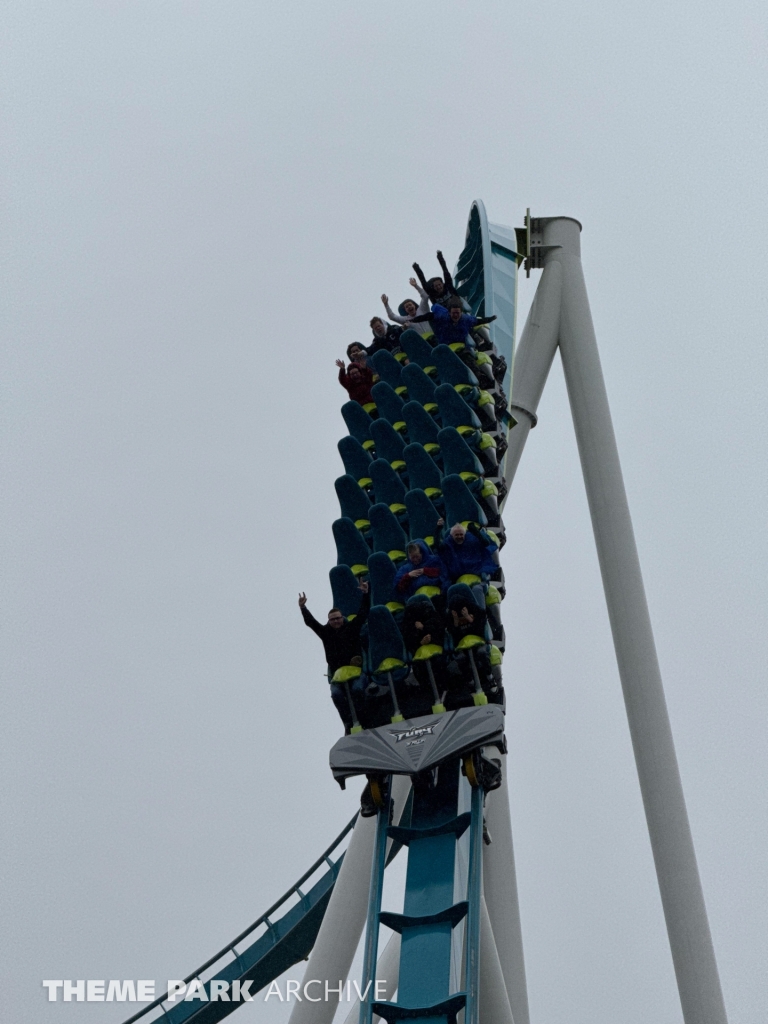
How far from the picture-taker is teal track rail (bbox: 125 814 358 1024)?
13.6m

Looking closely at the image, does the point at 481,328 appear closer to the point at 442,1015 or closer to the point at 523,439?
the point at 523,439

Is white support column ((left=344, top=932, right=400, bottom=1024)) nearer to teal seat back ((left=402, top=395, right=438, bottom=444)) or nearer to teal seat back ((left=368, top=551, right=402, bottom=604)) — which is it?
teal seat back ((left=368, top=551, right=402, bottom=604))

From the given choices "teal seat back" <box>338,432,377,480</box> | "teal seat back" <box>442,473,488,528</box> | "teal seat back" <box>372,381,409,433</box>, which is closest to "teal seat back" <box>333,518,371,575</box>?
"teal seat back" <box>442,473,488,528</box>

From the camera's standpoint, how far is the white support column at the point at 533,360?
11.9 metres

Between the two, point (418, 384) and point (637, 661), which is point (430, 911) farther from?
point (418, 384)

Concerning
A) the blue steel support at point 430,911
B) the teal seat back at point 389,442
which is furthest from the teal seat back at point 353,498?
the blue steel support at point 430,911

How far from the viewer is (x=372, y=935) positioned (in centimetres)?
689

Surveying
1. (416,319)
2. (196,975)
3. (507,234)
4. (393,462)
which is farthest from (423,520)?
(196,975)

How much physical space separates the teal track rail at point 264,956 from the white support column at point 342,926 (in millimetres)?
4207

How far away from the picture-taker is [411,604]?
788 cm

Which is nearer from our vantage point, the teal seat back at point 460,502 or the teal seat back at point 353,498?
the teal seat back at point 460,502

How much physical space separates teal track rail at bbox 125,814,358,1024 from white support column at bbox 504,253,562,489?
415 centimetres

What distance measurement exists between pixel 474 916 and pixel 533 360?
6.17m

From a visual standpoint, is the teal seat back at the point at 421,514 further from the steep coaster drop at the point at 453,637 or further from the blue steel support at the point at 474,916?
the blue steel support at the point at 474,916
